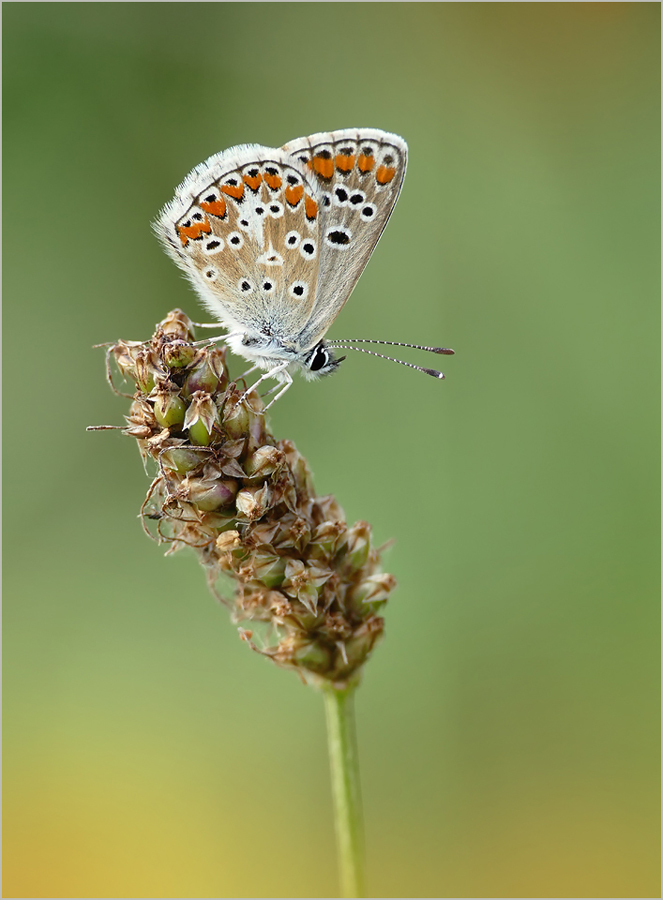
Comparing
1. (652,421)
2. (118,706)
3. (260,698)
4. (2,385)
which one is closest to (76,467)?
(2,385)

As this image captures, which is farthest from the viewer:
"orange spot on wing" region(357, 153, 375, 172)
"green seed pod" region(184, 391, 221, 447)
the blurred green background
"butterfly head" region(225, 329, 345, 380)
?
the blurred green background

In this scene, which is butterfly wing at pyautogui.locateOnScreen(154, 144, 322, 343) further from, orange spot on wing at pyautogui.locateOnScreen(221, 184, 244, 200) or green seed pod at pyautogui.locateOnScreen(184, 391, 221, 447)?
→ green seed pod at pyautogui.locateOnScreen(184, 391, 221, 447)

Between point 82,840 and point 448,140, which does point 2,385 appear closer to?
point 82,840

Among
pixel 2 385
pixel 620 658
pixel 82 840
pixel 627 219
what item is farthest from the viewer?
pixel 2 385

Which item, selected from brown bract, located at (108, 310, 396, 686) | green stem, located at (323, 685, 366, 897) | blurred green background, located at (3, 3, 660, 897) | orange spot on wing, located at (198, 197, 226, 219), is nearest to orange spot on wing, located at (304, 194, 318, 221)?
orange spot on wing, located at (198, 197, 226, 219)

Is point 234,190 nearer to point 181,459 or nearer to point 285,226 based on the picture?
point 285,226

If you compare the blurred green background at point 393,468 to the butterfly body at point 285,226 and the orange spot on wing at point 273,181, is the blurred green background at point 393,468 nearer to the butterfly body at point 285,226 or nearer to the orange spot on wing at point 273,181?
the butterfly body at point 285,226

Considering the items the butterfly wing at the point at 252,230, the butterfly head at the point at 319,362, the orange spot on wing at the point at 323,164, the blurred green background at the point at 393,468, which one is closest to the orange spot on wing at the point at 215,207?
the butterfly wing at the point at 252,230
